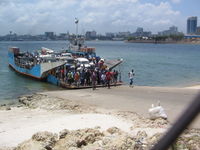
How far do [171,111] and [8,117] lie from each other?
7963mm

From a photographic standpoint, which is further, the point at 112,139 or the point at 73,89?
the point at 73,89

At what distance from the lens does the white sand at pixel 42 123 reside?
1125cm

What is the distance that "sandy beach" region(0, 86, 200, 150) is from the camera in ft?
35.7

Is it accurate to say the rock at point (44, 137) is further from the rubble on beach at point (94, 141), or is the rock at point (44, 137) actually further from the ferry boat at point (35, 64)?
the ferry boat at point (35, 64)

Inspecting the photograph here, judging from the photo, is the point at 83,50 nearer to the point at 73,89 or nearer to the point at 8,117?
the point at 73,89

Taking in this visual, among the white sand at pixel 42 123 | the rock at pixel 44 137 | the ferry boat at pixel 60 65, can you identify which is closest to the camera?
the rock at pixel 44 137

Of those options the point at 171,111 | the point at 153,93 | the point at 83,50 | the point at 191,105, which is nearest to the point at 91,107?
the point at 171,111

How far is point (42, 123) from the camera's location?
42.9 ft

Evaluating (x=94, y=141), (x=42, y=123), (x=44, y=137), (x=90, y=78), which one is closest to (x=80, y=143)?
(x=94, y=141)

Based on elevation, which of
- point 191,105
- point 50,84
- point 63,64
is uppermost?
point 191,105

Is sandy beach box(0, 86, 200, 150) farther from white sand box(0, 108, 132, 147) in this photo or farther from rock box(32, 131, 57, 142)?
rock box(32, 131, 57, 142)

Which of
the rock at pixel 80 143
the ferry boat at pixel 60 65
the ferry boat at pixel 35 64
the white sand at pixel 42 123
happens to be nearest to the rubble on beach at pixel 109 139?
the rock at pixel 80 143

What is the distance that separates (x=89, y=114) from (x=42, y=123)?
91.7 inches

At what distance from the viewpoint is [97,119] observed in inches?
510
